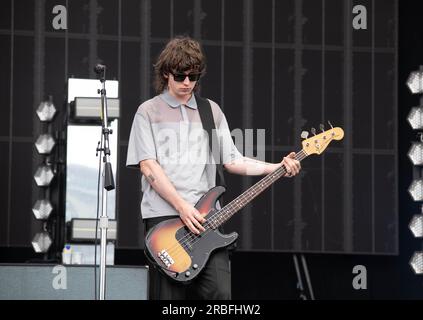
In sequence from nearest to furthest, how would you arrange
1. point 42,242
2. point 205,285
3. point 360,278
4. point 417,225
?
1. point 205,285
2. point 42,242
3. point 417,225
4. point 360,278

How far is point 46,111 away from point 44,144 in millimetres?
309

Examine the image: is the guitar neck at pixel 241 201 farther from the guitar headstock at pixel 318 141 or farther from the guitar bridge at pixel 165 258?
the guitar bridge at pixel 165 258

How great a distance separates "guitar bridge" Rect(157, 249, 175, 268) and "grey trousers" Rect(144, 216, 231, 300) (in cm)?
6

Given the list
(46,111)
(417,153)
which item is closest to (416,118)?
(417,153)

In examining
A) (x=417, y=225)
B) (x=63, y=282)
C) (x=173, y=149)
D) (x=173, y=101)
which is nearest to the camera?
(x=173, y=149)

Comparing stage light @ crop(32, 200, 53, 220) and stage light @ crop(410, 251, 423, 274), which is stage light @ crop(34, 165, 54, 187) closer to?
stage light @ crop(32, 200, 53, 220)

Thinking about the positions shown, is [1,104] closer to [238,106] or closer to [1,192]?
[1,192]

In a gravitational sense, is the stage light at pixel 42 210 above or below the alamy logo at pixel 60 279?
above

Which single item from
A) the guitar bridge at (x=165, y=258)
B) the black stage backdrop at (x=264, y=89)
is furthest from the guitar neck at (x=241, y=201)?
the black stage backdrop at (x=264, y=89)

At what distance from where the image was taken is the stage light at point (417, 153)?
28.4ft

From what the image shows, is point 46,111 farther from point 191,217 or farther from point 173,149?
point 191,217

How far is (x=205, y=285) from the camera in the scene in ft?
15.0

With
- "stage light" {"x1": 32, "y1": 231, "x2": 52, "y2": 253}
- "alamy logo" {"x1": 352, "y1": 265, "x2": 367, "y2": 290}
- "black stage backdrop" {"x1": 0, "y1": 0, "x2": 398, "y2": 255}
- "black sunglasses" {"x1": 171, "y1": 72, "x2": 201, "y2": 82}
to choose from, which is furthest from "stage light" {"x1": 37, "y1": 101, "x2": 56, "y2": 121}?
"black sunglasses" {"x1": 171, "y1": 72, "x2": 201, "y2": 82}

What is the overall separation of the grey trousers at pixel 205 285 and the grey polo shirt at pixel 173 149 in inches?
6.2
